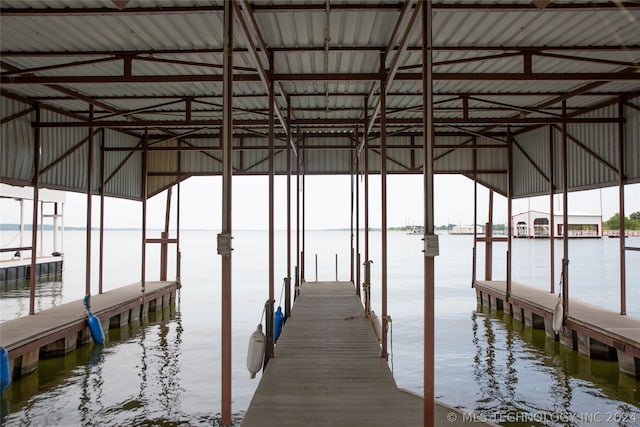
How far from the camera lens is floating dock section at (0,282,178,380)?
36.2 ft

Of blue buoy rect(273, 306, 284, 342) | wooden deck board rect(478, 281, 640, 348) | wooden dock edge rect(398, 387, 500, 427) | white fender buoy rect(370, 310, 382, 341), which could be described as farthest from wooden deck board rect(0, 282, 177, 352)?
wooden deck board rect(478, 281, 640, 348)

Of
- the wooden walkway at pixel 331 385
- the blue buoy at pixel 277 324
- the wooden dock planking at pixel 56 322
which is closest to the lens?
the wooden walkway at pixel 331 385

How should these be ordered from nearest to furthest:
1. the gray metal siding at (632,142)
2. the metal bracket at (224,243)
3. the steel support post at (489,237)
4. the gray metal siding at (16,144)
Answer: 1. the metal bracket at (224,243)
2. the gray metal siding at (16,144)
3. the gray metal siding at (632,142)
4. the steel support post at (489,237)

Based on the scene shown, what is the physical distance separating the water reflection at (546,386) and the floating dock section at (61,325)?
10.3 meters

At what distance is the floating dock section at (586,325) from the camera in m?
11.1

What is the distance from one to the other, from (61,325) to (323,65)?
985 cm

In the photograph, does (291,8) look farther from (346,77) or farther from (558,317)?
(558,317)

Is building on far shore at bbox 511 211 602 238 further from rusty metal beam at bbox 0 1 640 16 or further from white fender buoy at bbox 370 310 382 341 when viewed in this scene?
rusty metal beam at bbox 0 1 640 16

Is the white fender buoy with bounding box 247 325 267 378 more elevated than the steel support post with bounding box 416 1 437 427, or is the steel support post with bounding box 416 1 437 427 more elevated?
the steel support post with bounding box 416 1 437 427

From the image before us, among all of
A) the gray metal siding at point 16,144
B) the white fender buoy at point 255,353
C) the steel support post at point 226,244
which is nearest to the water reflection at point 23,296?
the gray metal siding at point 16,144

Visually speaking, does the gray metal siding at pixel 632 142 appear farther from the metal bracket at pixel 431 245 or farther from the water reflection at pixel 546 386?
the metal bracket at pixel 431 245

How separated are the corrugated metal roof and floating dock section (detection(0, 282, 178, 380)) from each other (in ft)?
14.3

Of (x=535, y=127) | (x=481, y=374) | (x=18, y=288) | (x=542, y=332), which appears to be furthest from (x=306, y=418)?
(x=18, y=288)

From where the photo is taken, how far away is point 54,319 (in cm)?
1352
